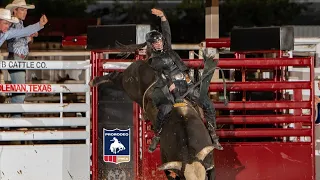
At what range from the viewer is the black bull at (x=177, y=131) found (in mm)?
7914

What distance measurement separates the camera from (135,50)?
9273 millimetres

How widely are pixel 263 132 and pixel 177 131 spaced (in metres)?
1.68

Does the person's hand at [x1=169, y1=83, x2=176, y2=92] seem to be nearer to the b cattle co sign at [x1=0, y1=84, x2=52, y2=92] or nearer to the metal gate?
the metal gate

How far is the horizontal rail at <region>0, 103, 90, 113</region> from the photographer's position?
939cm

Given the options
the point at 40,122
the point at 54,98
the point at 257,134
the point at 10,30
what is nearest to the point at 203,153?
the point at 257,134

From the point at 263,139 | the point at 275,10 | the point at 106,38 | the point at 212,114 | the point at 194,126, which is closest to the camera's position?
the point at 194,126

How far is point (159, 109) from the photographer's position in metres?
8.66

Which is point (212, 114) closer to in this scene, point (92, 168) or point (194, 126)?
point (194, 126)

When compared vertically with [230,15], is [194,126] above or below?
below

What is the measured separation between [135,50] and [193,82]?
2.61ft

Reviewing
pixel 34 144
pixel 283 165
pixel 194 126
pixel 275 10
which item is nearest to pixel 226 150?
pixel 283 165

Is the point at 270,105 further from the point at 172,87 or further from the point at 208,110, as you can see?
the point at 172,87

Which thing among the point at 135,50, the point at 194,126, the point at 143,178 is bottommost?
the point at 143,178

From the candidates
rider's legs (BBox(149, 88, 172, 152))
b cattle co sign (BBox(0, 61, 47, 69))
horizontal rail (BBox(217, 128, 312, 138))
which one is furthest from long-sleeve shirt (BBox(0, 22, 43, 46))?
horizontal rail (BBox(217, 128, 312, 138))
